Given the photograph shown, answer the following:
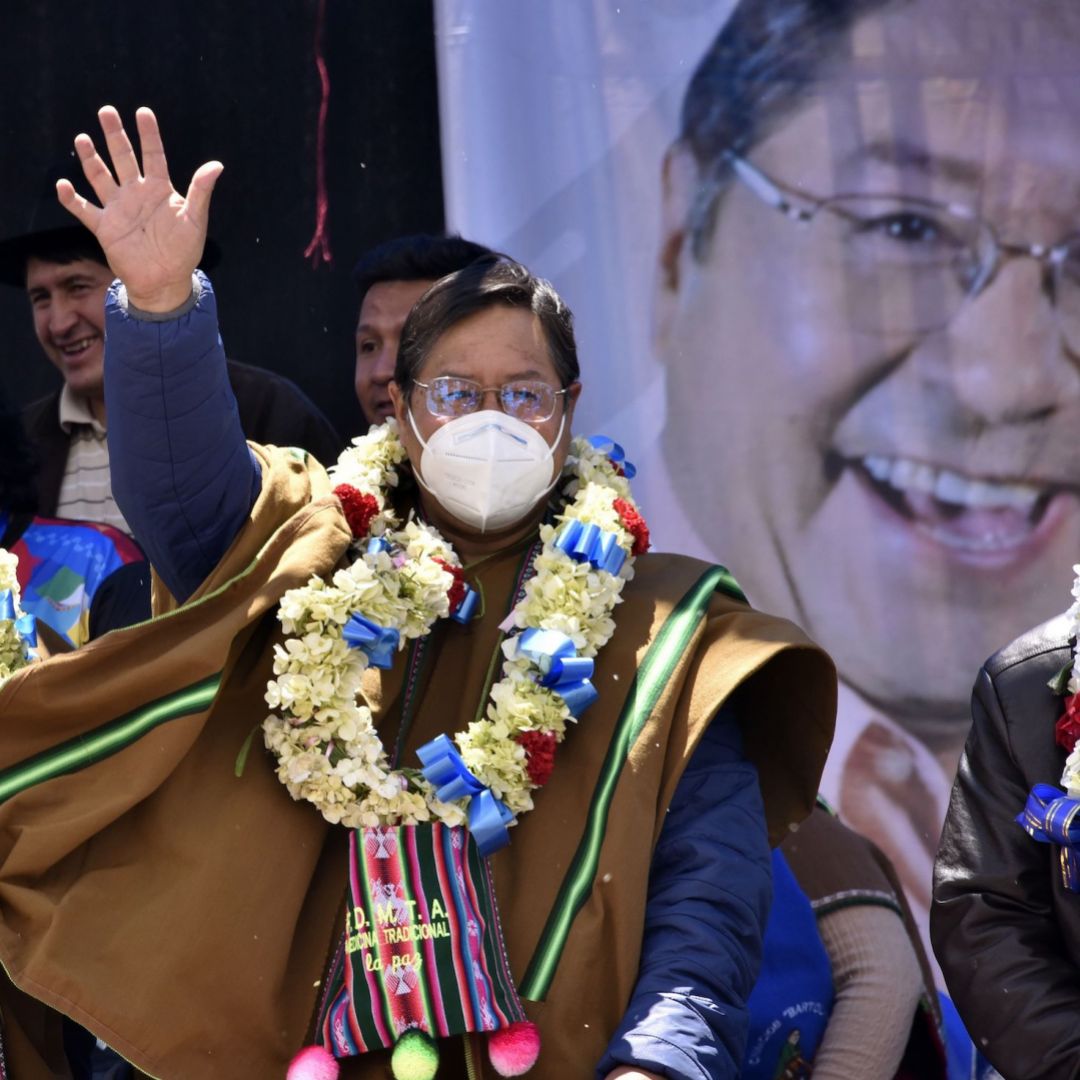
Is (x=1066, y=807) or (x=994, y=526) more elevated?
(x=1066, y=807)

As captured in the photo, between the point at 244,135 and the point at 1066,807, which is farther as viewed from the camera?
the point at 244,135

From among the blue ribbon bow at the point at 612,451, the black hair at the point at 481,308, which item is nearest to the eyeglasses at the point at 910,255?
the blue ribbon bow at the point at 612,451

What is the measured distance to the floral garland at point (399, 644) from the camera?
2943mm

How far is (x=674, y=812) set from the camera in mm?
3057

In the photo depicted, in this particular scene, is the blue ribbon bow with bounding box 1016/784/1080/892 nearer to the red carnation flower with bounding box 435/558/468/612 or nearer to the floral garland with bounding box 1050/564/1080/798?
the floral garland with bounding box 1050/564/1080/798

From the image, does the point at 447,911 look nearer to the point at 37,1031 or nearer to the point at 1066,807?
the point at 37,1031

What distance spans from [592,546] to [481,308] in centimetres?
48

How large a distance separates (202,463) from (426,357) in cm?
49

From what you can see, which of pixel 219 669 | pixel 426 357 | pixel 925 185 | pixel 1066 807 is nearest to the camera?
pixel 1066 807

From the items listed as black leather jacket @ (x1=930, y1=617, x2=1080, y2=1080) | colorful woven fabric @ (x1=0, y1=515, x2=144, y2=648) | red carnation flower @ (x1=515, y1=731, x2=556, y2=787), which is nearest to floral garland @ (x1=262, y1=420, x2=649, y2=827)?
red carnation flower @ (x1=515, y1=731, x2=556, y2=787)

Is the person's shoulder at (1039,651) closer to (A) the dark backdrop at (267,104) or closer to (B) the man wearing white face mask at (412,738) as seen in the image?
(B) the man wearing white face mask at (412,738)

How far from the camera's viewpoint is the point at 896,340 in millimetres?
4645

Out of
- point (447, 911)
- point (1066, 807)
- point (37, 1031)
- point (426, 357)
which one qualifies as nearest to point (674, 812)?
point (447, 911)

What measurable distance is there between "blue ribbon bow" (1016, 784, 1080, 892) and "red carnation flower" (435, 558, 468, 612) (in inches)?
40.9
